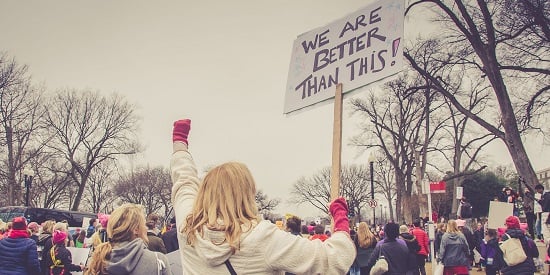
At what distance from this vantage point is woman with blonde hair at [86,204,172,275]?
3.83m

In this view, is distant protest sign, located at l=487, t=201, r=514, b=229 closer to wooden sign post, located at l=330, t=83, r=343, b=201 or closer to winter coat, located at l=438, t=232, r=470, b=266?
winter coat, located at l=438, t=232, r=470, b=266

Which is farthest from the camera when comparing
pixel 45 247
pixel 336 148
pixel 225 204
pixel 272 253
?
pixel 45 247

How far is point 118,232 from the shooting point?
397cm

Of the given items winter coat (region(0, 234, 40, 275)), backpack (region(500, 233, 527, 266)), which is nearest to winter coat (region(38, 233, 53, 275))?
winter coat (region(0, 234, 40, 275))

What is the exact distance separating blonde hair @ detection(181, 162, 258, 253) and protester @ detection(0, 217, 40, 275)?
5.29 metres

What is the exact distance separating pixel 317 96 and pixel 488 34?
15247mm

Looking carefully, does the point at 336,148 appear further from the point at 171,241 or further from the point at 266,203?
the point at 266,203

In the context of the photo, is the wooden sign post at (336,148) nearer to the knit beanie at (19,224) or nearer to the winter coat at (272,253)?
the winter coat at (272,253)

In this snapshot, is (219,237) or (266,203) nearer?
(219,237)

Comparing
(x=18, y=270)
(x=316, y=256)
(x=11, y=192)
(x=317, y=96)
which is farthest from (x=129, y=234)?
(x=11, y=192)

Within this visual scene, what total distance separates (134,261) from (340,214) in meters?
2.22

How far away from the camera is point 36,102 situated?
29781 mm

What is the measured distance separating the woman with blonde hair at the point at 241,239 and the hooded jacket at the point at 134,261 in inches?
63.6

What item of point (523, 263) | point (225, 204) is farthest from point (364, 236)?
point (225, 204)
